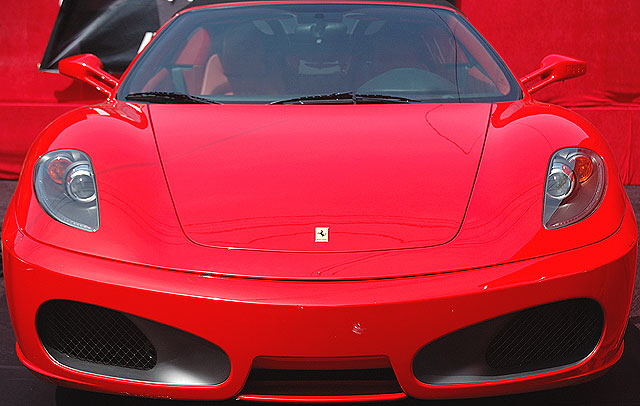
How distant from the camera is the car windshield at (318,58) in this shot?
8.27 ft

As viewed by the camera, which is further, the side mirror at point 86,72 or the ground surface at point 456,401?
the side mirror at point 86,72

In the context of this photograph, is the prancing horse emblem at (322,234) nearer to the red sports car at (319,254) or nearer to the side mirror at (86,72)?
the red sports car at (319,254)

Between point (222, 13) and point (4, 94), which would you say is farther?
point (4, 94)

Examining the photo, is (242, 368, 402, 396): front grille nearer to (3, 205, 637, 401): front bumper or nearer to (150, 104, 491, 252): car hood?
(3, 205, 637, 401): front bumper

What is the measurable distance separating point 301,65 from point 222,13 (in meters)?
0.51

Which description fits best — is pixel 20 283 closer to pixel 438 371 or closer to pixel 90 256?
pixel 90 256

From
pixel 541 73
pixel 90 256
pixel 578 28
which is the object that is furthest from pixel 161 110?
pixel 578 28

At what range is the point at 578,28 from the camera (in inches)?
222

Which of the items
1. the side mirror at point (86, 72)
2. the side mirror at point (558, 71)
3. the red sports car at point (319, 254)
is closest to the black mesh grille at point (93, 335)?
the red sports car at point (319, 254)

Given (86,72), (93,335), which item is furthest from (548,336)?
(86,72)

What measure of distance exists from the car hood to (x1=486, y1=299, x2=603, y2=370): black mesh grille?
25cm

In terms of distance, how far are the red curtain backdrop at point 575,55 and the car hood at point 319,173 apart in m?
3.62

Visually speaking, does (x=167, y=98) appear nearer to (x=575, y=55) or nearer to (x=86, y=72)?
(x=86, y=72)

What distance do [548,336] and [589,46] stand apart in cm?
452
